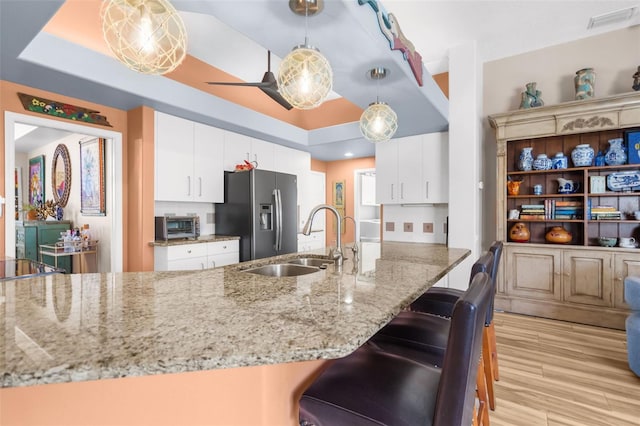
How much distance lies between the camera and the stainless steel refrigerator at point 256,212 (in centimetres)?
371

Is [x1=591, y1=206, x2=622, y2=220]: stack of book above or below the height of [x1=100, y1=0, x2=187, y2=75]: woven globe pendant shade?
below

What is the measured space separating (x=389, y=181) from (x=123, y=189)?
121 inches

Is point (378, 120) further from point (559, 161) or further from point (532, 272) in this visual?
point (532, 272)

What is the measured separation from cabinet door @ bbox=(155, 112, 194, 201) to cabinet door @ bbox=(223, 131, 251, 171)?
0.48m

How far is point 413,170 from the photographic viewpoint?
404 centimetres

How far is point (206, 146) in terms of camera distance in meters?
3.64

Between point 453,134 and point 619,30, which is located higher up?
point 619,30

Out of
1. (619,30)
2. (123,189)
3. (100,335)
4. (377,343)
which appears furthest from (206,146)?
(619,30)

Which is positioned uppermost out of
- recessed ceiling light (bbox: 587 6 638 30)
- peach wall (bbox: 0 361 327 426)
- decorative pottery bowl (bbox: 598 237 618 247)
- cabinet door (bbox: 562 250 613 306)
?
recessed ceiling light (bbox: 587 6 638 30)

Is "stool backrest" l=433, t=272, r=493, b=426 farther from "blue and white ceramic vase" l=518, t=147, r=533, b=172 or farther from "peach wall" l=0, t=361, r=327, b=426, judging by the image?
"blue and white ceramic vase" l=518, t=147, r=533, b=172

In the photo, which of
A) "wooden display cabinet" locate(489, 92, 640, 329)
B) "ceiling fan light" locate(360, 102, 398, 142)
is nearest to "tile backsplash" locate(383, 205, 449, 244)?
"wooden display cabinet" locate(489, 92, 640, 329)

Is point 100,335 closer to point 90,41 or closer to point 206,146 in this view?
point 90,41

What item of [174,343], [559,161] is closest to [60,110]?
[174,343]

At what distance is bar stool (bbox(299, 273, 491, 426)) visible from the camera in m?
0.75
